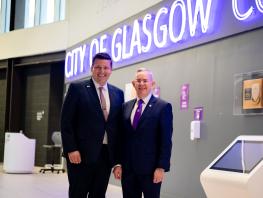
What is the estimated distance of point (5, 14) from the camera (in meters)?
13.4

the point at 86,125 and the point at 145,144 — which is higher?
the point at 86,125

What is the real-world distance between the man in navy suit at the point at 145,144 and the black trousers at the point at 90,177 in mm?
114

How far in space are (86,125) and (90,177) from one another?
0.35m

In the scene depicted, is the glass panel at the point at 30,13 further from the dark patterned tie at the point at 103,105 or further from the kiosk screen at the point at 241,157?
the kiosk screen at the point at 241,157

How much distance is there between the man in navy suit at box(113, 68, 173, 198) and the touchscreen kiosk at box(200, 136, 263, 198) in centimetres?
35

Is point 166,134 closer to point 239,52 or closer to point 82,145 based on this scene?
point 82,145

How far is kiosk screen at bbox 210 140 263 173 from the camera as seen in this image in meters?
2.83

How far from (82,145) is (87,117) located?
0.62ft

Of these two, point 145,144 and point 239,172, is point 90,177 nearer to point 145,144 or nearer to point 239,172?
Result: point 145,144

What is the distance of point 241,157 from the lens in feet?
9.84

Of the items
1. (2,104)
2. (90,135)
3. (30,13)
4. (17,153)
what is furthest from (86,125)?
(2,104)

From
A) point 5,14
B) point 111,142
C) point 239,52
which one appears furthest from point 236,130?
point 5,14

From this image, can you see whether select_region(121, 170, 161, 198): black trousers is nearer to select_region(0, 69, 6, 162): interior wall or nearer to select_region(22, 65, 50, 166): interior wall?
select_region(22, 65, 50, 166): interior wall

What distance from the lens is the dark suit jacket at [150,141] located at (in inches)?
117
